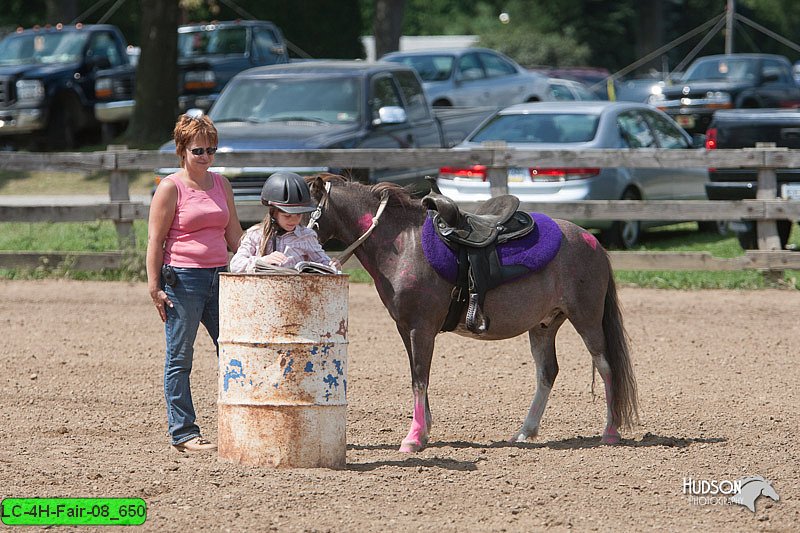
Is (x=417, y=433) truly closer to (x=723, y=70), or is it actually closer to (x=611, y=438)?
(x=611, y=438)

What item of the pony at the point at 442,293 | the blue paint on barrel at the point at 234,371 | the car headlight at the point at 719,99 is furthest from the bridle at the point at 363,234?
the car headlight at the point at 719,99

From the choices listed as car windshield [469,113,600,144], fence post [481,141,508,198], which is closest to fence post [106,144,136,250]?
fence post [481,141,508,198]

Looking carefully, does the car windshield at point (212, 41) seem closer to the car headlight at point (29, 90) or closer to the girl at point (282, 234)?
the car headlight at point (29, 90)

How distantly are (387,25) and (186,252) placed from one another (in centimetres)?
2741

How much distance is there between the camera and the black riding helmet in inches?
229

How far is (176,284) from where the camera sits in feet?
20.2

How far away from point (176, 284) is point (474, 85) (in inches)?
673

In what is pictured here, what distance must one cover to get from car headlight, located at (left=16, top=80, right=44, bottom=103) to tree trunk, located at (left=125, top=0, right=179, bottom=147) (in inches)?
72.6

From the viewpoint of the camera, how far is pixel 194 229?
6156 millimetres

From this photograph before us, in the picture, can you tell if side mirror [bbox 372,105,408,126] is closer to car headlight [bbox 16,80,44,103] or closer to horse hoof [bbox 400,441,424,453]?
horse hoof [bbox 400,441,424,453]

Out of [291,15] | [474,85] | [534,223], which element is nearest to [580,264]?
[534,223]

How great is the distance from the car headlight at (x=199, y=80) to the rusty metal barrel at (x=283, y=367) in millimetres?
17750

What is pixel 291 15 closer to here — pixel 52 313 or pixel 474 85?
pixel 474 85

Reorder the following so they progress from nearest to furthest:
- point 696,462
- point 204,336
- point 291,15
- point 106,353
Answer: point 696,462 < point 106,353 < point 204,336 < point 291,15
